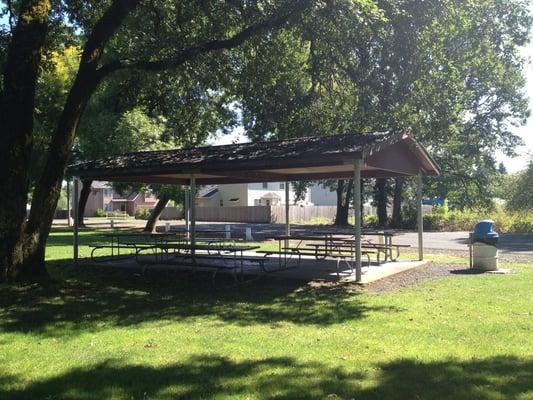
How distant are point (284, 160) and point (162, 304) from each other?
4090 millimetres

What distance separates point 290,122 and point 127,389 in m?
20.6

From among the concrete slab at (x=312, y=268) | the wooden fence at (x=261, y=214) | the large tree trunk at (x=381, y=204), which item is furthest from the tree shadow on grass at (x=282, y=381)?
the wooden fence at (x=261, y=214)

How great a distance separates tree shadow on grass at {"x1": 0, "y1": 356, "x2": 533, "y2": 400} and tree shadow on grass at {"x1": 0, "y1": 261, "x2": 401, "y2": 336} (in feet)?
7.10

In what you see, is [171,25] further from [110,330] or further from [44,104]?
[44,104]

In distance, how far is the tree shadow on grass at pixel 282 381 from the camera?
473cm

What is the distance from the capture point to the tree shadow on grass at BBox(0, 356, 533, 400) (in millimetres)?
4730

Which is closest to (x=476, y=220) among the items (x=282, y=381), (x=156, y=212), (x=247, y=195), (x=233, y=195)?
(x=156, y=212)

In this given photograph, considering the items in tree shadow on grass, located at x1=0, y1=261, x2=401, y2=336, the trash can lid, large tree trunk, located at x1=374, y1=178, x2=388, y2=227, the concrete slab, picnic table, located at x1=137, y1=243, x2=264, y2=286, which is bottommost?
tree shadow on grass, located at x1=0, y1=261, x2=401, y2=336

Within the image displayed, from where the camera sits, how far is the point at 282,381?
505cm

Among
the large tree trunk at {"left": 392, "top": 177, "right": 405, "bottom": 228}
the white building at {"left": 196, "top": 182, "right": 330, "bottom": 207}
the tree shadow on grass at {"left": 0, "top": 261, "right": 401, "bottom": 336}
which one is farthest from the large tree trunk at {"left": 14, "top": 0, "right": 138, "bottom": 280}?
the white building at {"left": 196, "top": 182, "right": 330, "bottom": 207}

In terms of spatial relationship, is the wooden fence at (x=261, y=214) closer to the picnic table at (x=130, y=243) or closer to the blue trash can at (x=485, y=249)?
the picnic table at (x=130, y=243)

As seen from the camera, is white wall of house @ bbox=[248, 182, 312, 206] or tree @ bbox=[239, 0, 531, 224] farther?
white wall of house @ bbox=[248, 182, 312, 206]

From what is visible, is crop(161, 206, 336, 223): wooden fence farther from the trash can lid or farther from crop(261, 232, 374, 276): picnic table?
the trash can lid

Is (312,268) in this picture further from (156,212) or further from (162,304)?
(156,212)
